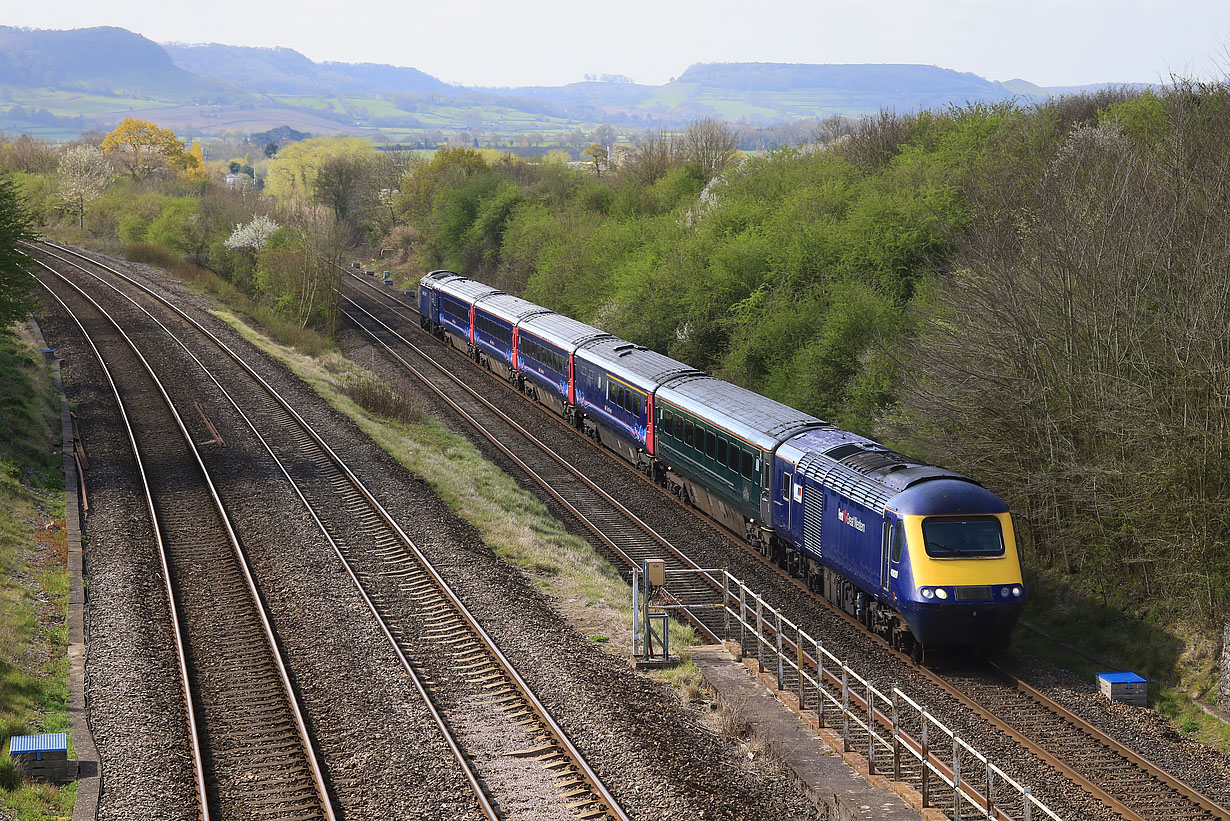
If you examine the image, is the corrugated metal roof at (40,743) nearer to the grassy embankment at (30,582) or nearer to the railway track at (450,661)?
the grassy embankment at (30,582)

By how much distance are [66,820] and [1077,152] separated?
31.3 metres

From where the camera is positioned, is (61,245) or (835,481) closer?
(835,481)

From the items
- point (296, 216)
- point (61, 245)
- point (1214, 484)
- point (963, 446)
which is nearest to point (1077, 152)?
point (963, 446)

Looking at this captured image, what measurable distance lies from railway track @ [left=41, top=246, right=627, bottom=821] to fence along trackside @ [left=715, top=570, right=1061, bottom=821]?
3.42 meters

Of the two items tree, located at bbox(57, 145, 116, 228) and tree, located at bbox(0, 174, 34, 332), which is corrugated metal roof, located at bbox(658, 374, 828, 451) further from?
tree, located at bbox(57, 145, 116, 228)

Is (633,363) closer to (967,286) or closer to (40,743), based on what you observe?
(967,286)

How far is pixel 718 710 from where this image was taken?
48.6 ft

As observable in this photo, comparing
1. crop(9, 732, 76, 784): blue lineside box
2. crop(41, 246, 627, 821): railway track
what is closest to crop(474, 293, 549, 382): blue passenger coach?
crop(41, 246, 627, 821): railway track

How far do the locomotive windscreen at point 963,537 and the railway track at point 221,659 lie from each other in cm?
995

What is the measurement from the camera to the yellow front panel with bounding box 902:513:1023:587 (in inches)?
666

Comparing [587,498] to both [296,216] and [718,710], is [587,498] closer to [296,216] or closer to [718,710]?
[718,710]

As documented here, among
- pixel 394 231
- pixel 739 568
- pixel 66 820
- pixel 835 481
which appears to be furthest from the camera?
pixel 394 231

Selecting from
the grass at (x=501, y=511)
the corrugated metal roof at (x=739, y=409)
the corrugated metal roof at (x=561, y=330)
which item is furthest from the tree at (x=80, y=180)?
the corrugated metal roof at (x=739, y=409)

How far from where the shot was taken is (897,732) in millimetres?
12625
